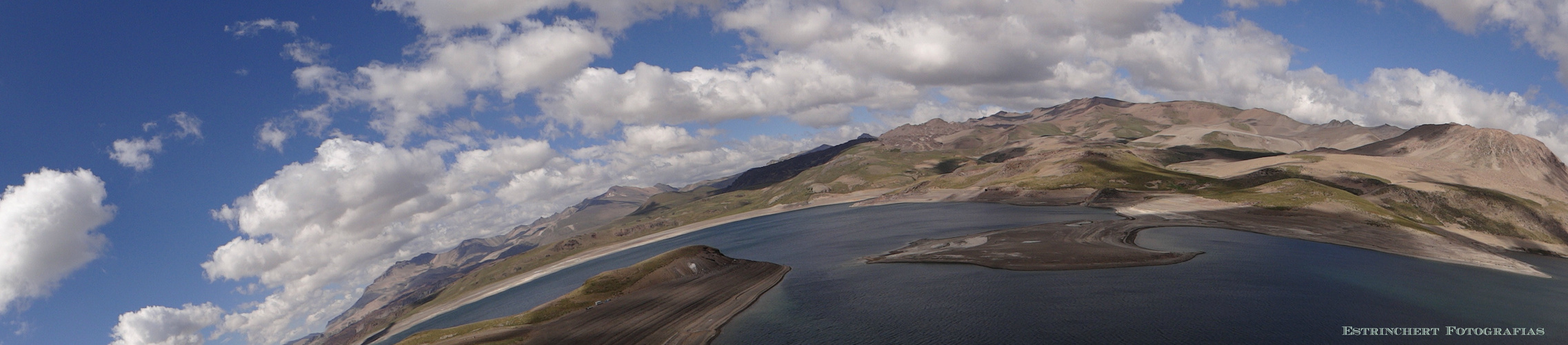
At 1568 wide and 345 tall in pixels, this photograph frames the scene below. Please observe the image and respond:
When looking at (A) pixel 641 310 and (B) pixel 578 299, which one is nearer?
(A) pixel 641 310

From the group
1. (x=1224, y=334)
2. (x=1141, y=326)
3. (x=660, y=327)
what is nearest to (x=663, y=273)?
(x=660, y=327)

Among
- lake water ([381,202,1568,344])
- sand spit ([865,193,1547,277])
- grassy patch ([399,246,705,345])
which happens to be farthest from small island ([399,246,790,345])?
sand spit ([865,193,1547,277])

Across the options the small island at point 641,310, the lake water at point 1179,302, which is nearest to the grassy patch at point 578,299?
the small island at point 641,310

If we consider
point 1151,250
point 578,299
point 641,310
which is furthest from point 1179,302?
point 578,299

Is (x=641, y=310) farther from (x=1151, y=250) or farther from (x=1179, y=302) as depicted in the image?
(x=1151, y=250)

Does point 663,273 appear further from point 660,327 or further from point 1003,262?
point 1003,262

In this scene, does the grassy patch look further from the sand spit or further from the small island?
the sand spit

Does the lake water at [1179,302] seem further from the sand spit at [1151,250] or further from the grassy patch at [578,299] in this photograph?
the grassy patch at [578,299]
